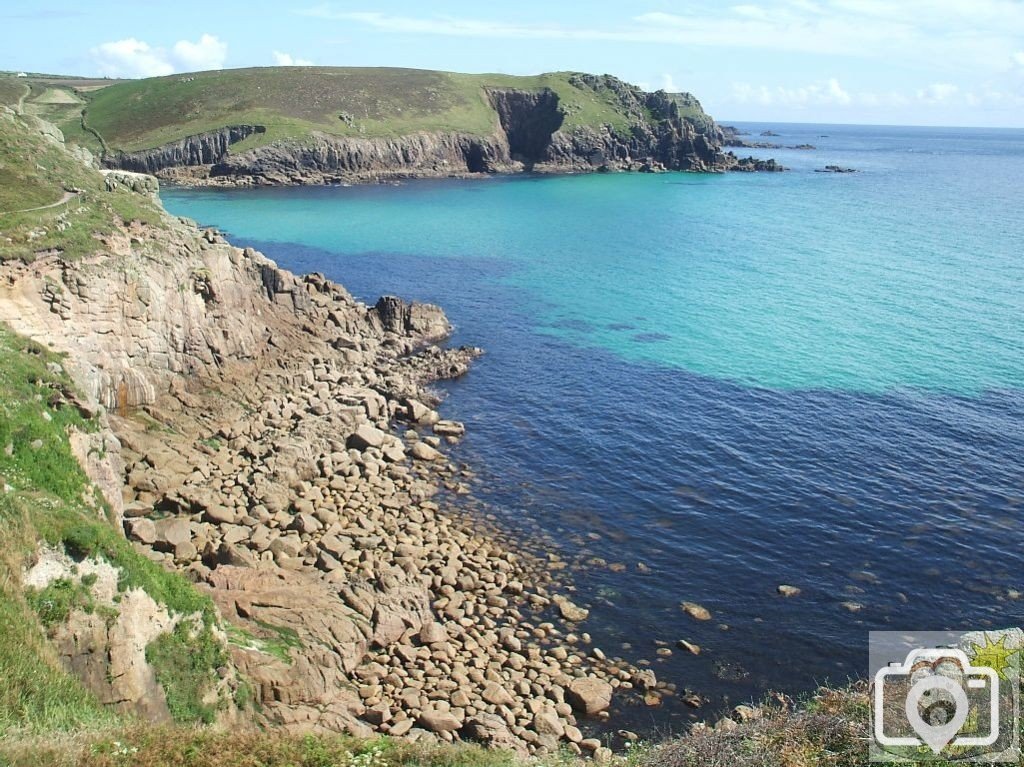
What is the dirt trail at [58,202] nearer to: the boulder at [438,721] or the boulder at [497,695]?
the boulder at [438,721]

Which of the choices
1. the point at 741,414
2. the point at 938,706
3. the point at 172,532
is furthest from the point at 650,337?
the point at 938,706

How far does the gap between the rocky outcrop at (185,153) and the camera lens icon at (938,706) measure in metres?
178

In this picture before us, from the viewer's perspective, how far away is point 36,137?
61312 mm

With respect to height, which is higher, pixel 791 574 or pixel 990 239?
pixel 990 239

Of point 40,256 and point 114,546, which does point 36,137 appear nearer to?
point 40,256

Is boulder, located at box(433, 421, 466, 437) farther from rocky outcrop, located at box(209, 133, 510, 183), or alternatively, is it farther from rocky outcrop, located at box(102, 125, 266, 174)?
rocky outcrop, located at box(102, 125, 266, 174)

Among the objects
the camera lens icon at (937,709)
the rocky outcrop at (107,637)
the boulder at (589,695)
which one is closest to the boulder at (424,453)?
the boulder at (589,695)

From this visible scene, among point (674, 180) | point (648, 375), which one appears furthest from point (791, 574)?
point (674, 180)

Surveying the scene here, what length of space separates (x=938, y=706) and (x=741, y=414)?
118 feet

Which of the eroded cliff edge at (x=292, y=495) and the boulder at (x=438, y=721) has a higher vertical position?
the eroded cliff edge at (x=292, y=495)

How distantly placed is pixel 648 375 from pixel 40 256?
4257 cm

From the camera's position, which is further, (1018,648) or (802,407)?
(802,407)

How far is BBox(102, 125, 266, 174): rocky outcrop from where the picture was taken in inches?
6570

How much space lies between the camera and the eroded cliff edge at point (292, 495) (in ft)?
96.1
